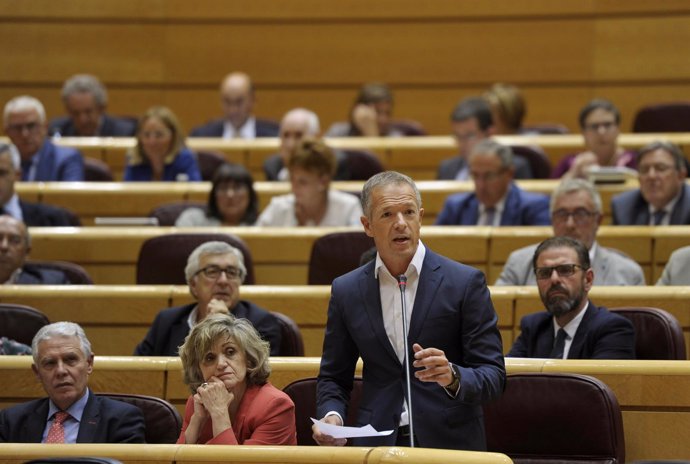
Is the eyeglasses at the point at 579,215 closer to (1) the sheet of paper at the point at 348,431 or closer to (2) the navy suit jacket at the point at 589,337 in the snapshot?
(2) the navy suit jacket at the point at 589,337

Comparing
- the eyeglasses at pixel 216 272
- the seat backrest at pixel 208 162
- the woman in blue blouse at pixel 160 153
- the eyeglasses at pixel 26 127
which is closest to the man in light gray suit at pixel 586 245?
the eyeglasses at pixel 216 272

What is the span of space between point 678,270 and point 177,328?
175 cm

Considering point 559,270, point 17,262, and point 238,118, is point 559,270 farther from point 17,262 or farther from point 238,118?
point 238,118

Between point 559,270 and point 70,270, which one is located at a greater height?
point 559,270

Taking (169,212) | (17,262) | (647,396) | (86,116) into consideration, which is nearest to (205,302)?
(17,262)

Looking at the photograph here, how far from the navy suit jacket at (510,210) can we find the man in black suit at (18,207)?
165 centimetres

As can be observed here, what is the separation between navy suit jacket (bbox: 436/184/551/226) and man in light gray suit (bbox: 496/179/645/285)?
2.09ft

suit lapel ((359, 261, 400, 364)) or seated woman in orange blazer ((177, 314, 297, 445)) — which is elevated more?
suit lapel ((359, 261, 400, 364))

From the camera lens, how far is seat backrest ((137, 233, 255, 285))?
4754mm

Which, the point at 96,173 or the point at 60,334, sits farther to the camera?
the point at 96,173

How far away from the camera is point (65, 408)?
3.42 m

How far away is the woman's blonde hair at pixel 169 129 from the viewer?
6.08m

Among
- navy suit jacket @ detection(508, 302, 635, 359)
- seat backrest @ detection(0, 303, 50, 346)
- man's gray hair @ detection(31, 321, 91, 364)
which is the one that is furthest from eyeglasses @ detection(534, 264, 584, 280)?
seat backrest @ detection(0, 303, 50, 346)

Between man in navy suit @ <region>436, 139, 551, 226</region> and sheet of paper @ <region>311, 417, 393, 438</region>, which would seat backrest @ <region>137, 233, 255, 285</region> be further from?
sheet of paper @ <region>311, 417, 393, 438</region>
